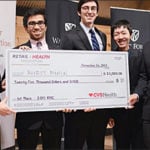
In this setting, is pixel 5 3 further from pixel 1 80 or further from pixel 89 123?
pixel 89 123

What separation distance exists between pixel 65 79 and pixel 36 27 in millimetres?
453

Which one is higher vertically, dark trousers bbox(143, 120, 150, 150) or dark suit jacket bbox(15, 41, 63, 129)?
dark suit jacket bbox(15, 41, 63, 129)

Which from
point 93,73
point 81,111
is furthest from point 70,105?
point 93,73

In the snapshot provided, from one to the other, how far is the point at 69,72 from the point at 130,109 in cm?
64

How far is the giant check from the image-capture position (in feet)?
6.97

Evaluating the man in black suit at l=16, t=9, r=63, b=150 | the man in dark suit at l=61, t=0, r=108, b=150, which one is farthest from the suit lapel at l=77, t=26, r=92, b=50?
the man in black suit at l=16, t=9, r=63, b=150

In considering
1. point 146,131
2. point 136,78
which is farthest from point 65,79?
point 146,131

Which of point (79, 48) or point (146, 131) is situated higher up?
point (79, 48)

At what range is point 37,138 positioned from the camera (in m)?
2.26

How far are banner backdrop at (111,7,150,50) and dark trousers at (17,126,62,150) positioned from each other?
4.86 feet

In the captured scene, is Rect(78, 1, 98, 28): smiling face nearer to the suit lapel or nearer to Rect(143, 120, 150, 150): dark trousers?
the suit lapel

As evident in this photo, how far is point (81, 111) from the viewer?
2.35 m

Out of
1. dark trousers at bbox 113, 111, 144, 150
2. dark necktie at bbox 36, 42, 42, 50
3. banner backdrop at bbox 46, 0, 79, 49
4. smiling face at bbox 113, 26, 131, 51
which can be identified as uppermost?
banner backdrop at bbox 46, 0, 79, 49

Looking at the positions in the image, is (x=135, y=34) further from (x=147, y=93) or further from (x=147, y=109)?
(x=147, y=109)
